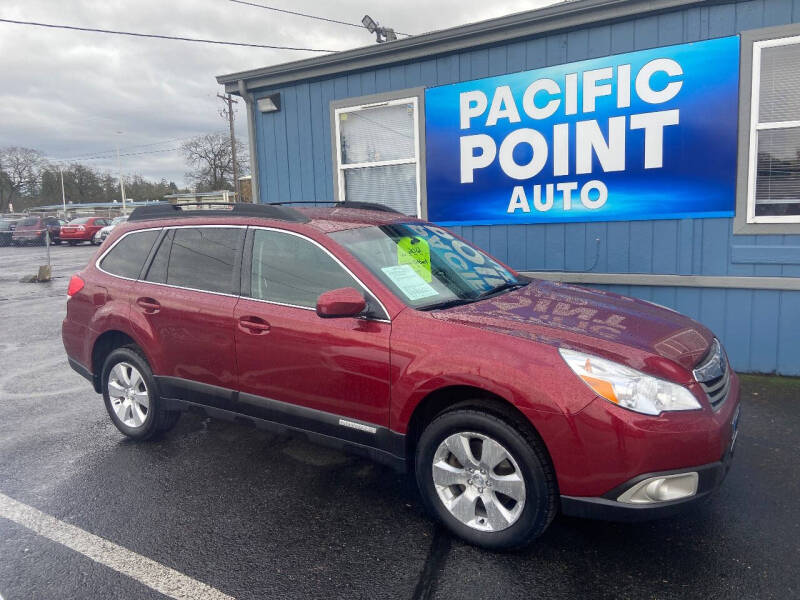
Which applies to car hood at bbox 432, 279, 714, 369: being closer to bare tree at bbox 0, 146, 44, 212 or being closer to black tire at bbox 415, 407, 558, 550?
black tire at bbox 415, 407, 558, 550

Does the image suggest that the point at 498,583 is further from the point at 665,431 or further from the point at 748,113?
the point at 748,113

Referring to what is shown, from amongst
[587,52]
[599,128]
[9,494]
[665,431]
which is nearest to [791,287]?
[599,128]

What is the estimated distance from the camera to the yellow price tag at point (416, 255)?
3.60 m

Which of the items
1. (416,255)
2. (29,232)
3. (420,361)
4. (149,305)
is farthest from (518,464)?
(29,232)

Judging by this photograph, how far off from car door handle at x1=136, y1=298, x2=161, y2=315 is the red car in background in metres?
32.0

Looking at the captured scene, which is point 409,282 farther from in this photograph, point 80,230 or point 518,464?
point 80,230

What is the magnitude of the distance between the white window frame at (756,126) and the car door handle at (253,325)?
467cm

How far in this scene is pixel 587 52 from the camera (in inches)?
242

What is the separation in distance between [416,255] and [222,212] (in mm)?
1418

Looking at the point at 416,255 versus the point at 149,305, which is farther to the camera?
the point at 149,305

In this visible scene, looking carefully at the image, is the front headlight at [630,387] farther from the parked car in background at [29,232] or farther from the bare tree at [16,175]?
the bare tree at [16,175]

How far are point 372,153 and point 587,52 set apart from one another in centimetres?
295

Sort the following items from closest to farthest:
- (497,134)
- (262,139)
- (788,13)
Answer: (788,13) < (497,134) < (262,139)

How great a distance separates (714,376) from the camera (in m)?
2.96
